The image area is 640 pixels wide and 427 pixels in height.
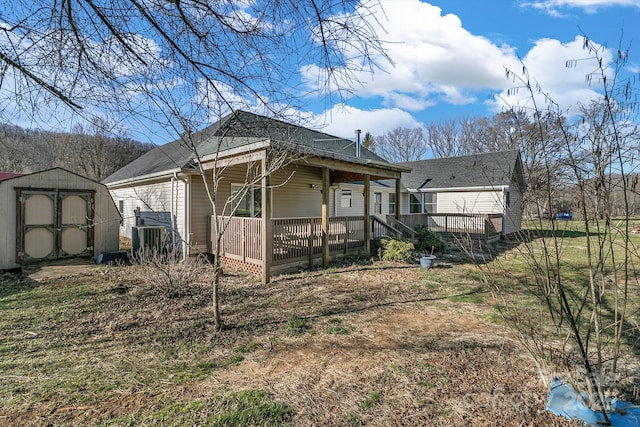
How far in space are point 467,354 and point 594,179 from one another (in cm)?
242

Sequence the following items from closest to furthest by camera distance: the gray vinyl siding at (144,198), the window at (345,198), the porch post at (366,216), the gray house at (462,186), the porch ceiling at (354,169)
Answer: the porch ceiling at (354,169), the porch post at (366,216), the gray vinyl siding at (144,198), the window at (345,198), the gray house at (462,186)

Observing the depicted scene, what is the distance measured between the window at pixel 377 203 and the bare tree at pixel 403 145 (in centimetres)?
2292

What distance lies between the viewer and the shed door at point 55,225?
841 cm

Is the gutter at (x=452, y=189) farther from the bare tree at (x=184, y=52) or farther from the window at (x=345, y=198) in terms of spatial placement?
the bare tree at (x=184, y=52)

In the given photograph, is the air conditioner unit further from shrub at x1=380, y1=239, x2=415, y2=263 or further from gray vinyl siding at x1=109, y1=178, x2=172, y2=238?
shrub at x1=380, y1=239, x2=415, y2=263

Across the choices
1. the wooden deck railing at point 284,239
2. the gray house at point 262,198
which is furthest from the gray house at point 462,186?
the wooden deck railing at point 284,239

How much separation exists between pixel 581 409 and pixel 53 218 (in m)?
11.4

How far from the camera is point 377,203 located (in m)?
17.4

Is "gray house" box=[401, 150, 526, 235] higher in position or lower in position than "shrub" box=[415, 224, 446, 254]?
higher

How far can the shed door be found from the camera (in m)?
8.41

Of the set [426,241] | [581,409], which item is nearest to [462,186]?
[426,241]

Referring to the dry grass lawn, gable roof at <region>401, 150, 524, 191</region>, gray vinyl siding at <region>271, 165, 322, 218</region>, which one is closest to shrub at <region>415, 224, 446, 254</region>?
gray vinyl siding at <region>271, 165, 322, 218</region>

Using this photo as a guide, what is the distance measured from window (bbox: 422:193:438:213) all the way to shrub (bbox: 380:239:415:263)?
1038 centimetres

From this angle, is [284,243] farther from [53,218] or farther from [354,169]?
[53,218]
